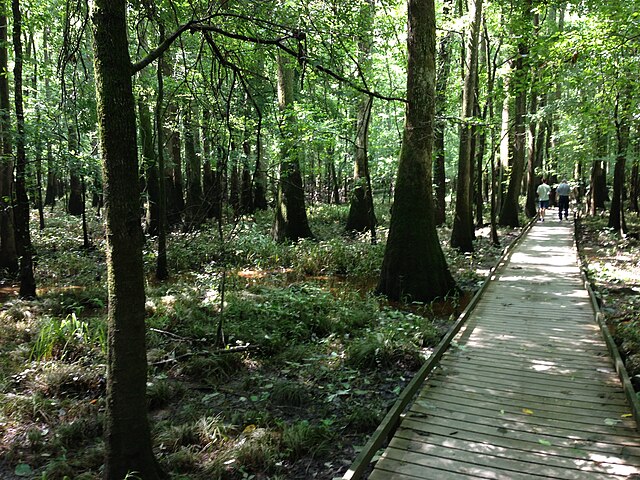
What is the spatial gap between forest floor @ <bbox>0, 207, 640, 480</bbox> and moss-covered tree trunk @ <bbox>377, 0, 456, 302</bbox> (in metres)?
0.58

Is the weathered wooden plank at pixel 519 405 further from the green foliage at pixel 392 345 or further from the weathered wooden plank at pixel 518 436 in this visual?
the green foliage at pixel 392 345

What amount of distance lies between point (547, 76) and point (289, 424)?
12.1 meters

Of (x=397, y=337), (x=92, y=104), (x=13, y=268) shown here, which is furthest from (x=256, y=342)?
(x=13, y=268)

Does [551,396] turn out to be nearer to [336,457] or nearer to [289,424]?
[336,457]

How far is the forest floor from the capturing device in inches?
175

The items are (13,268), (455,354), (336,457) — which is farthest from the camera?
(13,268)

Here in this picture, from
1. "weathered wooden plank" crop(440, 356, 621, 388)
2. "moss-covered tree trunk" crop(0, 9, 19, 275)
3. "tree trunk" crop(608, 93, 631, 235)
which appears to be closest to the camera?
"weathered wooden plank" crop(440, 356, 621, 388)

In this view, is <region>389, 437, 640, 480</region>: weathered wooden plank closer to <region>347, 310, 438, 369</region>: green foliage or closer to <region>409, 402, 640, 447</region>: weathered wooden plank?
<region>409, 402, 640, 447</region>: weathered wooden plank

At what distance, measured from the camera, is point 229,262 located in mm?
10281

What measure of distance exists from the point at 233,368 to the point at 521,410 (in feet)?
12.5

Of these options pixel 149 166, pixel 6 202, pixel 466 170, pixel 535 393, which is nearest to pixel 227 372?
pixel 535 393

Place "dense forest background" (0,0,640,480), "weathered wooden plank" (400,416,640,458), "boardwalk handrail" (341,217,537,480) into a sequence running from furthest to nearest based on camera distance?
"weathered wooden plank" (400,416,640,458)
"boardwalk handrail" (341,217,537,480)
"dense forest background" (0,0,640,480)

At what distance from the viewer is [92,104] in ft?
39.1

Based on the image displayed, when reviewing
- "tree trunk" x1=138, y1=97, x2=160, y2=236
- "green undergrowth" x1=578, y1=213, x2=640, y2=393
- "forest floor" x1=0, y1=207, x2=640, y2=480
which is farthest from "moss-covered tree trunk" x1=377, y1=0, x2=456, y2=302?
"tree trunk" x1=138, y1=97, x2=160, y2=236
